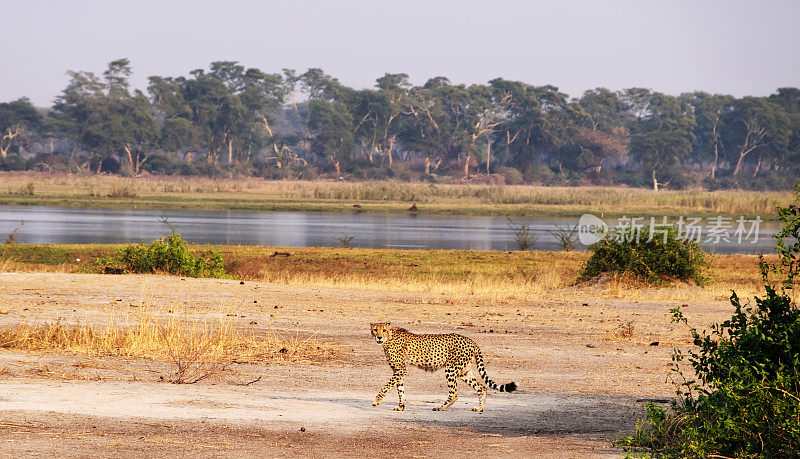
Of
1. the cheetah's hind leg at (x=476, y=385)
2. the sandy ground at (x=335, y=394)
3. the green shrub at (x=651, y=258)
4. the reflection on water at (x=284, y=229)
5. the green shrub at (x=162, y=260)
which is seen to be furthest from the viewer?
the reflection on water at (x=284, y=229)

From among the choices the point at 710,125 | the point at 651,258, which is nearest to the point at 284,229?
the point at 651,258

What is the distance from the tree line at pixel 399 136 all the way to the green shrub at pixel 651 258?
9498 centimetres

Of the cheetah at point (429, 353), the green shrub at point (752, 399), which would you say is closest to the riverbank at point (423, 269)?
the cheetah at point (429, 353)

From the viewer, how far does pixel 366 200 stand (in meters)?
90.4

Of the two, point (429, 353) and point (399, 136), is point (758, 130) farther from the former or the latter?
point (429, 353)

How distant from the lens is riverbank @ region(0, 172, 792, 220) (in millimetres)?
80250

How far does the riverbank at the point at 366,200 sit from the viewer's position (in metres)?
80.2

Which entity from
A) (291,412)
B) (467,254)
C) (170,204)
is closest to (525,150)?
(170,204)

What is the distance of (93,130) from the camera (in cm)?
11425

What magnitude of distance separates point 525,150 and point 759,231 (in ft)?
201

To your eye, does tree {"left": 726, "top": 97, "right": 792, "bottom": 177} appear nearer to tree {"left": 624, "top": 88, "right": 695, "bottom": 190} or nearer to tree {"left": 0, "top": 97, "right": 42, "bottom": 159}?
tree {"left": 624, "top": 88, "right": 695, "bottom": 190}

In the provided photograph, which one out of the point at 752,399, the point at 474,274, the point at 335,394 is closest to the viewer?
the point at 752,399

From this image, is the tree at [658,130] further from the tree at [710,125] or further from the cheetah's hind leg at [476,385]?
the cheetah's hind leg at [476,385]

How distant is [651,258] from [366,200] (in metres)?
64.1
